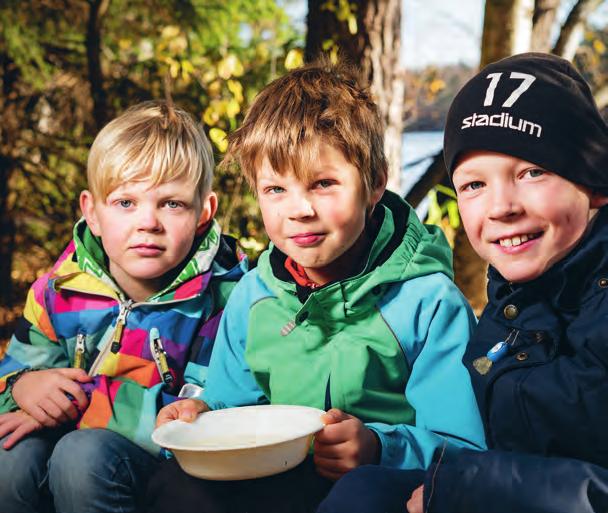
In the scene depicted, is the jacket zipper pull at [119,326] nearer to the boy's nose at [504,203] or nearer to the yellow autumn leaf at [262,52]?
the boy's nose at [504,203]

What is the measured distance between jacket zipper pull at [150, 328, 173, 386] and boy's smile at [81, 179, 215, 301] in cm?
20

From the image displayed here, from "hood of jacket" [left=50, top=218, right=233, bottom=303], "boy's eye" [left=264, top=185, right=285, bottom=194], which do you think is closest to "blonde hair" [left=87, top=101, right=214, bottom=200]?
"hood of jacket" [left=50, top=218, right=233, bottom=303]

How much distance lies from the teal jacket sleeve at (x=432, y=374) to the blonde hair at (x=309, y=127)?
0.35 meters

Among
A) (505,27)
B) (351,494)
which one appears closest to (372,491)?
(351,494)

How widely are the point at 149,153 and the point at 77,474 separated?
103 centimetres

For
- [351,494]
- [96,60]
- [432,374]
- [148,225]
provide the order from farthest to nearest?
[96,60]
[148,225]
[432,374]
[351,494]

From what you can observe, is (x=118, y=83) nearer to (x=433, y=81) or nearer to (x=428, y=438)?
(x=433, y=81)

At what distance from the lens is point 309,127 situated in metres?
2.17

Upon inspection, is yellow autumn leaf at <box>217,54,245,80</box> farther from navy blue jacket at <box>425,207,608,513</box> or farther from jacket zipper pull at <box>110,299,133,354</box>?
navy blue jacket at <box>425,207,608,513</box>

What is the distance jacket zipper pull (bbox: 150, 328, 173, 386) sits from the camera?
8.04 ft

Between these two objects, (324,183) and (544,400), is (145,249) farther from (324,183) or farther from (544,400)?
(544,400)

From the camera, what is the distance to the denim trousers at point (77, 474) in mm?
2137

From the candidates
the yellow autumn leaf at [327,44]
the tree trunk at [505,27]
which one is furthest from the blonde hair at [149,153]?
the tree trunk at [505,27]

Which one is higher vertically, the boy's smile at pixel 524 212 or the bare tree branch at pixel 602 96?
the bare tree branch at pixel 602 96
